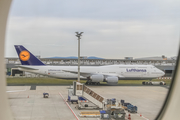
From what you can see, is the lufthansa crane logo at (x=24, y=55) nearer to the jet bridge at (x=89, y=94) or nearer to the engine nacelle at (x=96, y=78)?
the engine nacelle at (x=96, y=78)

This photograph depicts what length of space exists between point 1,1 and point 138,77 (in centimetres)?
2498

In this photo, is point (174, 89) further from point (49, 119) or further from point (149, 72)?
point (149, 72)

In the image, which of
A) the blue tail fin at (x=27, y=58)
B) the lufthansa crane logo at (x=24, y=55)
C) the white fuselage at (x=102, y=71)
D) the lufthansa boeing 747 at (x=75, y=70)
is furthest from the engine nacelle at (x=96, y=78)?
the lufthansa crane logo at (x=24, y=55)

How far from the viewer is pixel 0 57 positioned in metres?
3.58

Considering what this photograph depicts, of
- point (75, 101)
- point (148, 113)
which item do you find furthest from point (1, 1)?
point (75, 101)

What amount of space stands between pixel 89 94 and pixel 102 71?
14342 mm

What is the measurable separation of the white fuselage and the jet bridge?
43.2 ft

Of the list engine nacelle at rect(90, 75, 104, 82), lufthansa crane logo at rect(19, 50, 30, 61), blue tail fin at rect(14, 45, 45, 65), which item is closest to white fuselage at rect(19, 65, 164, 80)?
blue tail fin at rect(14, 45, 45, 65)

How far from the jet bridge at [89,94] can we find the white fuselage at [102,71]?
13.2 metres

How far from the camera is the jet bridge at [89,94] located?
39.4ft

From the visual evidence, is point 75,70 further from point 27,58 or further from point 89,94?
point 89,94

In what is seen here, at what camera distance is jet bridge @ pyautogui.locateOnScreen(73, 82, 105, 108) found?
12.0 metres

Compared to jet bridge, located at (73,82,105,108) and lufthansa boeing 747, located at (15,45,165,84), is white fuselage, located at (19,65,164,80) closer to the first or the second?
lufthansa boeing 747, located at (15,45,165,84)

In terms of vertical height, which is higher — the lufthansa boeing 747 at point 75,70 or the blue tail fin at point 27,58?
the blue tail fin at point 27,58
